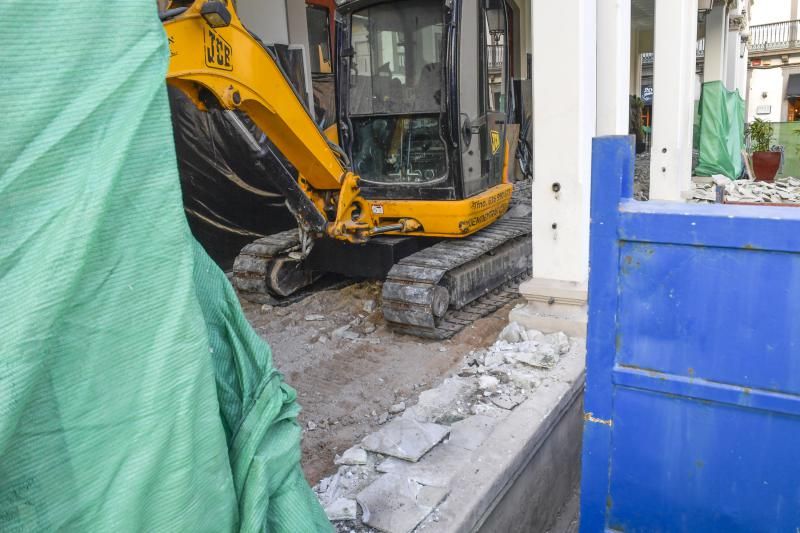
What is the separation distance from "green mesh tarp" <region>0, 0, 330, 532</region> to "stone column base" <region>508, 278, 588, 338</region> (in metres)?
3.38

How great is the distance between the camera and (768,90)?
31.4 m

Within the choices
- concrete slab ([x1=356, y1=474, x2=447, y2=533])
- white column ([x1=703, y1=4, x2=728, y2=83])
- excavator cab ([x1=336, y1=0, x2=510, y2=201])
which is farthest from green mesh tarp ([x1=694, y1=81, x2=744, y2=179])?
concrete slab ([x1=356, y1=474, x2=447, y2=533])

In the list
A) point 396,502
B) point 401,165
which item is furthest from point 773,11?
point 396,502

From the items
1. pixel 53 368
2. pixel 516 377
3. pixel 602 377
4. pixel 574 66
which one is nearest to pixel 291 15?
pixel 574 66

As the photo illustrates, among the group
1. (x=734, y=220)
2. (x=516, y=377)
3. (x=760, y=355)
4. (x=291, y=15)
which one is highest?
(x=291, y=15)

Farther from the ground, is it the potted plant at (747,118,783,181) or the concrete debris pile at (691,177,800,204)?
the potted plant at (747,118,783,181)

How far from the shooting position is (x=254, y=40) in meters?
4.40

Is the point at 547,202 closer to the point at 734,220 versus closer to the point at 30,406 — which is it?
the point at 734,220

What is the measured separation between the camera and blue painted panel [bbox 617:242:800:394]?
5.92 feet

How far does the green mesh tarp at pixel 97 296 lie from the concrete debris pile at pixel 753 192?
36.6 feet

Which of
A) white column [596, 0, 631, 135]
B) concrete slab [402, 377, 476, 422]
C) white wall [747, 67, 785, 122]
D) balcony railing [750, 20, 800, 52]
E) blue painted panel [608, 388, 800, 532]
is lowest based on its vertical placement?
concrete slab [402, 377, 476, 422]

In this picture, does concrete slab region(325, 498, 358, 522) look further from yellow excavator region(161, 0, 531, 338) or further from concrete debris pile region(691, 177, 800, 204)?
concrete debris pile region(691, 177, 800, 204)

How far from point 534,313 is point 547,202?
0.80m

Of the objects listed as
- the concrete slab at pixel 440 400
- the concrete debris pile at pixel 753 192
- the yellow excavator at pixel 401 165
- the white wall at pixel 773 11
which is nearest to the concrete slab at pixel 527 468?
the concrete slab at pixel 440 400
